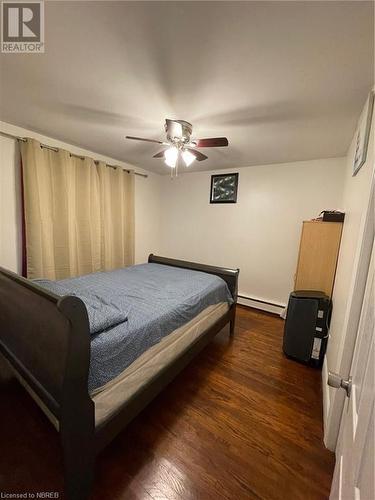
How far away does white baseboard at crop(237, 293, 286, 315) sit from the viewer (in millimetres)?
3282

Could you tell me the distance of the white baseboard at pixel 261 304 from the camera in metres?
3.28

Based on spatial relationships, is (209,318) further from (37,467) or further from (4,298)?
(4,298)

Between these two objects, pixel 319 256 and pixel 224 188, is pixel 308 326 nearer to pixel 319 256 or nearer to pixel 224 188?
pixel 319 256

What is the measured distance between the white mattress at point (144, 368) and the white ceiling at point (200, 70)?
1.85m

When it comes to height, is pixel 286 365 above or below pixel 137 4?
below

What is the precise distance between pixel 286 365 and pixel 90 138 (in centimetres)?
339

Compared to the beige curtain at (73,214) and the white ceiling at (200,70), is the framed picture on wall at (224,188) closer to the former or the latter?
the white ceiling at (200,70)

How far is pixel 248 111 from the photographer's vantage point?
1774 mm

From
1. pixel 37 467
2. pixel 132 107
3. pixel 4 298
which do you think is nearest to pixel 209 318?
pixel 37 467

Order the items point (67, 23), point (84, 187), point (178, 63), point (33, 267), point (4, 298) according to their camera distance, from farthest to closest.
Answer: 1. point (84, 187)
2. point (33, 267)
3. point (4, 298)
4. point (178, 63)
5. point (67, 23)

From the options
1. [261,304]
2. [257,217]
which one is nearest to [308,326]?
[261,304]

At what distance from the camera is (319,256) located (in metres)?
2.26

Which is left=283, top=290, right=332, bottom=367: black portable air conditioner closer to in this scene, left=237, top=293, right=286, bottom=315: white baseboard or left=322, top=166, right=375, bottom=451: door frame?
left=322, top=166, right=375, bottom=451: door frame

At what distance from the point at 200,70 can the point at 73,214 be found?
223 cm
